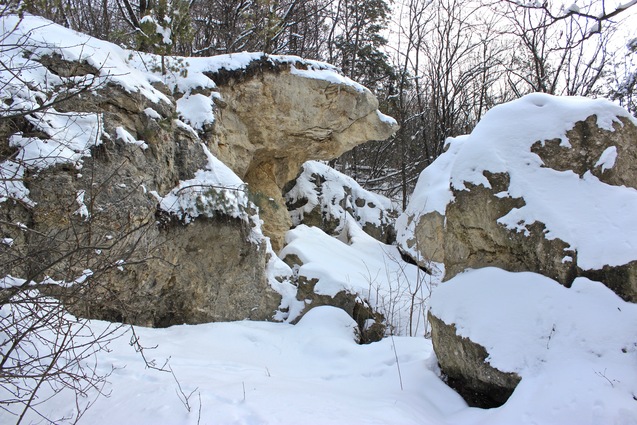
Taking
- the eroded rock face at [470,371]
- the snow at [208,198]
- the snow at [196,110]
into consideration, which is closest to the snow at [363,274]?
the snow at [208,198]

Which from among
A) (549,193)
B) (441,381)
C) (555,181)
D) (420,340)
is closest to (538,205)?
(549,193)

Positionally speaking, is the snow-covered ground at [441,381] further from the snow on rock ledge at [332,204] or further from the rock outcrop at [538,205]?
the snow on rock ledge at [332,204]

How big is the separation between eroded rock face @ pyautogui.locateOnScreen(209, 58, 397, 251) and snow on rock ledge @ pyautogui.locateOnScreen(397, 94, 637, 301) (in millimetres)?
4235

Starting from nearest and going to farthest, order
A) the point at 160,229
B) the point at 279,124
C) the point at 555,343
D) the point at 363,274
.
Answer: the point at 555,343, the point at 160,229, the point at 363,274, the point at 279,124

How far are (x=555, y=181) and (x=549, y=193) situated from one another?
0.12 m

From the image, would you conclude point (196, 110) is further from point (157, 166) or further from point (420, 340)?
point (420, 340)

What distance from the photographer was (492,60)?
14992mm

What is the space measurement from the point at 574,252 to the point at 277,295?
382 cm

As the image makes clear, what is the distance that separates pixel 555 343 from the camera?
2.95m

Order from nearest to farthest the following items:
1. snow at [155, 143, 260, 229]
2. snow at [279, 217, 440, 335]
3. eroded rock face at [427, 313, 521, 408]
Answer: eroded rock face at [427, 313, 521, 408] < snow at [155, 143, 260, 229] < snow at [279, 217, 440, 335]

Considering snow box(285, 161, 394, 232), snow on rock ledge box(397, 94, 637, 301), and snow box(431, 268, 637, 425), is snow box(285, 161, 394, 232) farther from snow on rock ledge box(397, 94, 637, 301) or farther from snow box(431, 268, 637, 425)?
snow box(431, 268, 637, 425)

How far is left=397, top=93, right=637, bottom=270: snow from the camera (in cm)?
319

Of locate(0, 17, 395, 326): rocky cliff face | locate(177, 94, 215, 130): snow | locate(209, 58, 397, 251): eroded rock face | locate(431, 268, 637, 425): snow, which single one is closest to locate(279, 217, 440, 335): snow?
locate(0, 17, 395, 326): rocky cliff face

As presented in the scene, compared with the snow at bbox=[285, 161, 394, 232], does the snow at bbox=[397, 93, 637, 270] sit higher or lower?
higher
